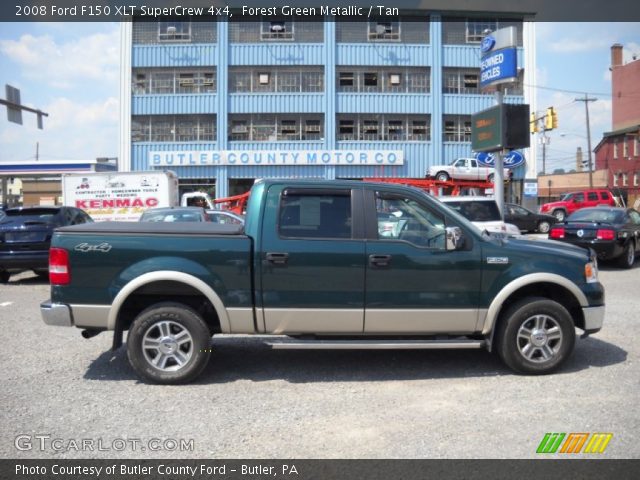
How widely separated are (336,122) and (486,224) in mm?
26045

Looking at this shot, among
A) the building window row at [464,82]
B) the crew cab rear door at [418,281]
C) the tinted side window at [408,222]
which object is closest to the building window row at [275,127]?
the building window row at [464,82]

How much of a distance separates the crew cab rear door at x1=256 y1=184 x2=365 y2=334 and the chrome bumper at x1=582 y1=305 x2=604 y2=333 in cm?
223

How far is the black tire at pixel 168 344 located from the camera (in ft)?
17.2

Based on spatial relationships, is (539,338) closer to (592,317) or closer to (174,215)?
(592,317)

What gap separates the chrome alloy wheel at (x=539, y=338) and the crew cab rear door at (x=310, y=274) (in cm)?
157

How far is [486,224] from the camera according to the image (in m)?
13.0

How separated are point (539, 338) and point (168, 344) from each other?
3.50 metres

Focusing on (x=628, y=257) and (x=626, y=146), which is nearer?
(x=628, y=257)

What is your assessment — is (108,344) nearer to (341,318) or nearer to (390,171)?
(341,318)

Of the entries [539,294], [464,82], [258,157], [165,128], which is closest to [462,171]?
[464,82]

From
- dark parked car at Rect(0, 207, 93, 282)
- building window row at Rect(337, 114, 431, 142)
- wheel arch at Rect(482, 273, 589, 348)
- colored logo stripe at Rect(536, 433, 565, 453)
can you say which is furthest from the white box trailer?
colored logo stripe at Rect(536, 433, 565, 453)

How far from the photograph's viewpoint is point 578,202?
Answer: 32.6 meters

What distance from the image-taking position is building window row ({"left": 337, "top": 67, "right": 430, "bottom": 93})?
37.9 metres

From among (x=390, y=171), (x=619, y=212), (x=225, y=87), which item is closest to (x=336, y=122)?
(x=390, y=171)
